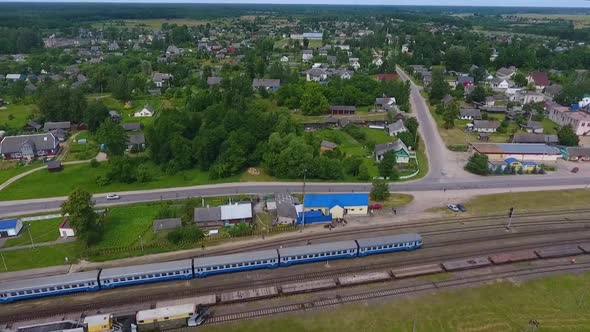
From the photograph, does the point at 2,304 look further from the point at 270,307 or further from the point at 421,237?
the point at 421,237

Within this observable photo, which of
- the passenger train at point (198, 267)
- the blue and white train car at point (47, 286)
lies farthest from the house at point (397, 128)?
the blue and white train car at point (47, 286)

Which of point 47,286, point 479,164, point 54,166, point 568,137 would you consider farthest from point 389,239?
point 54,166

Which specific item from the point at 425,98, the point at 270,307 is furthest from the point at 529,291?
the point at 425,98

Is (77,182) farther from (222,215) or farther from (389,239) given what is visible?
(389,239)

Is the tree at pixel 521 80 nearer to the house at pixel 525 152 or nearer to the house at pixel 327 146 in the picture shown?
the house at pixel 525 152

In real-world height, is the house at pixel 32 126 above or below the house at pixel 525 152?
below

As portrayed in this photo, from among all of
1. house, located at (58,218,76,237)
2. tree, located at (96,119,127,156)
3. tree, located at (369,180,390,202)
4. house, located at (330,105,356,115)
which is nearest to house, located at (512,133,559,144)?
house, located at (330,105,356,115)

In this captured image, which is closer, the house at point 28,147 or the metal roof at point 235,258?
the metal roof at point 235,258
